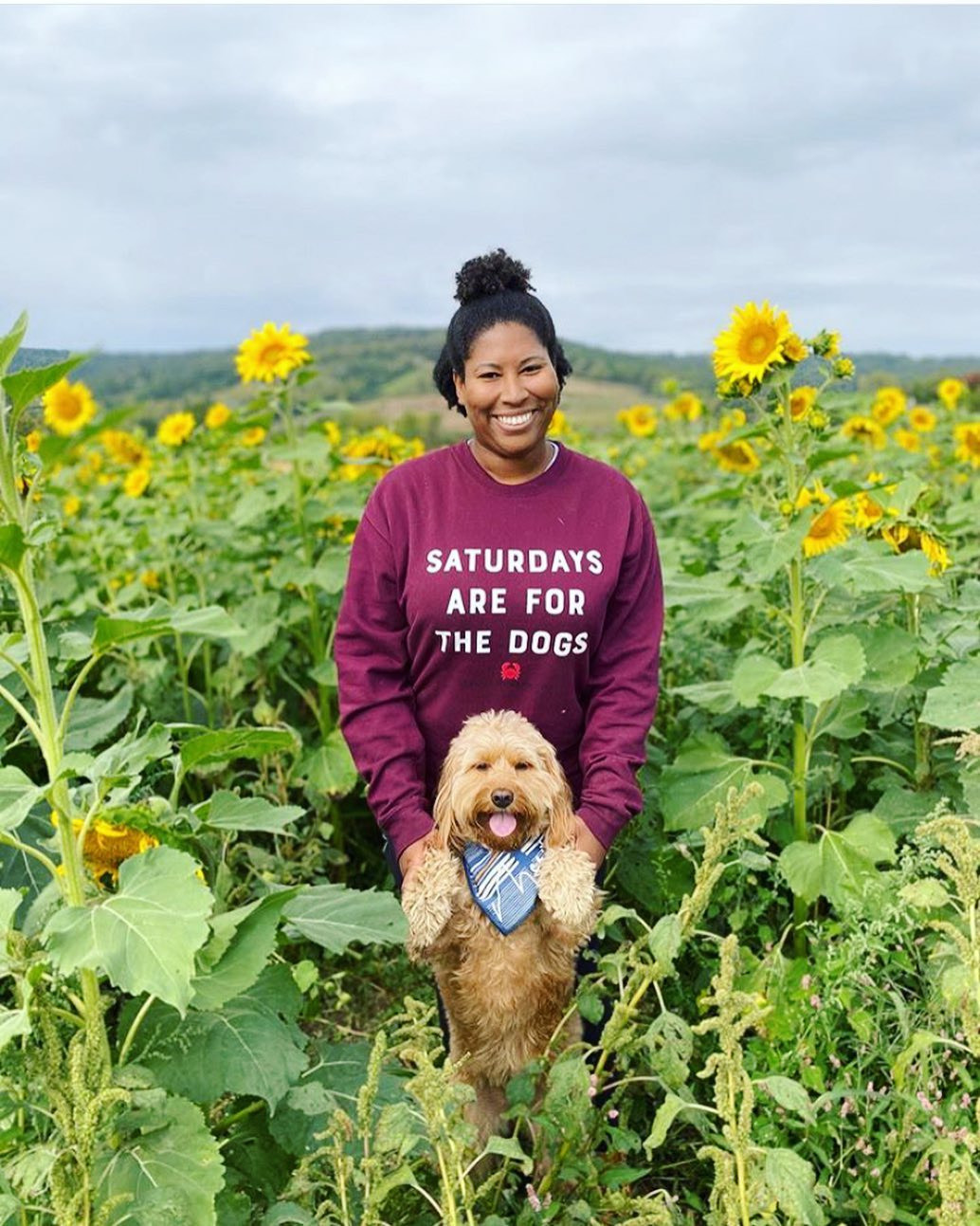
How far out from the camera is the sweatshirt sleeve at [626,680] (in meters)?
2.53

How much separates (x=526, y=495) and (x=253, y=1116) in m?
1.33

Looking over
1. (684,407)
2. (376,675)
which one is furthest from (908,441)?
(376,675)

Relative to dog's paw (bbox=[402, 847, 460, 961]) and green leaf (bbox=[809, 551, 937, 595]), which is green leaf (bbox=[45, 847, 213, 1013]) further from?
green leaf (bbox=[809, 551, 937, 595])

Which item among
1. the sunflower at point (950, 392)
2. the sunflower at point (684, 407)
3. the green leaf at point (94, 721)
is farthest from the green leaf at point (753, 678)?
the sunflower at point (950, 392)

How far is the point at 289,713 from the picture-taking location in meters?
4.96

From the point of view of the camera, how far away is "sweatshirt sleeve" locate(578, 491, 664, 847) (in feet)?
8.29

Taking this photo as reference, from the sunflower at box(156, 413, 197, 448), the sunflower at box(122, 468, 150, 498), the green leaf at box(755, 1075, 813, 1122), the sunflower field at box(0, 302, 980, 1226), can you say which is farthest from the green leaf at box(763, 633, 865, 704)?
the sunflower at box(122, 468, 150, 498)

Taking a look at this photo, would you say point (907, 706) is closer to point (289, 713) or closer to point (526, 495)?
point (526, 495)

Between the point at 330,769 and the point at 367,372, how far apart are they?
2699cm

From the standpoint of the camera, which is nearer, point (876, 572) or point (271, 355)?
point (876, 572)

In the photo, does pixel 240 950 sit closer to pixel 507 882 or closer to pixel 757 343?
pixel 507 882

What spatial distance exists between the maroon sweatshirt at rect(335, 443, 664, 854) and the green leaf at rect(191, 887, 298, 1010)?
1.14 ft

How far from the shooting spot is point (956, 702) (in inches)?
111

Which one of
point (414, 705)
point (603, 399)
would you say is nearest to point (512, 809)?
point (414, 705)
